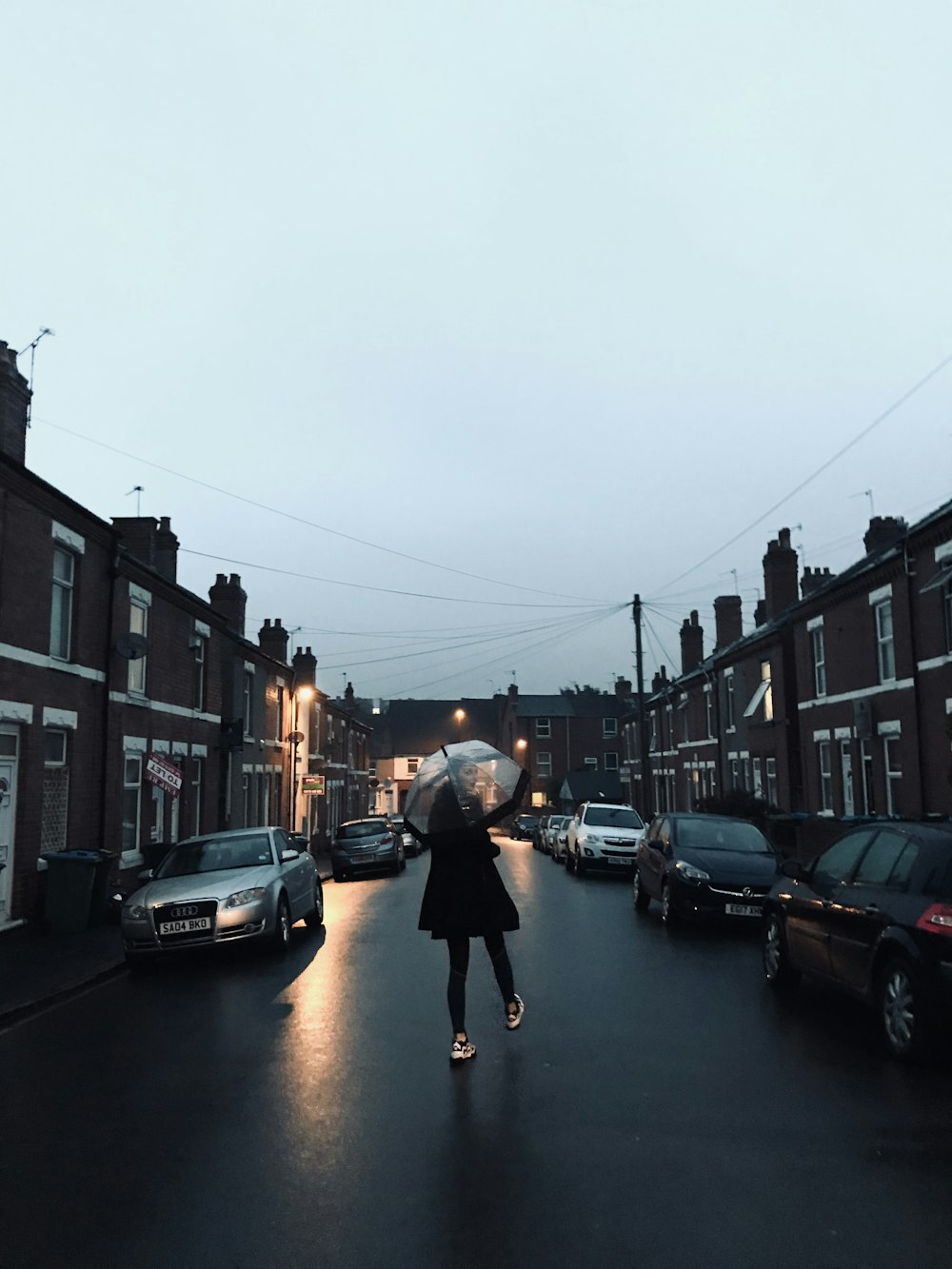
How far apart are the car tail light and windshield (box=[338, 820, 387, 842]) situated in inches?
961

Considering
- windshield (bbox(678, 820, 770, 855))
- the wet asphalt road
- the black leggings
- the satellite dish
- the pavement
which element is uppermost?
the satellite dish

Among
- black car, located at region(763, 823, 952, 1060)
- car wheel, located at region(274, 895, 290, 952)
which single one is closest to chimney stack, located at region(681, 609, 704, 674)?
car wheel, located at region(274, 895, 290, 952)

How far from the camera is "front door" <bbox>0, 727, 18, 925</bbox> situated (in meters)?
15.0

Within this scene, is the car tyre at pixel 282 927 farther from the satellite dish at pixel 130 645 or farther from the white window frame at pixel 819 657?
the white window frame at pixel 819 657

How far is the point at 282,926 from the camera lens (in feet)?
42.2

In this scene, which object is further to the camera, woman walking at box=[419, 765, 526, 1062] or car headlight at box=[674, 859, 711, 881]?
car headlight at box=[674, 859, 711, 881]

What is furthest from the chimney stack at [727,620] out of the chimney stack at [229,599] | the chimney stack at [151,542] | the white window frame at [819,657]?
the chimney stack at [151,542]

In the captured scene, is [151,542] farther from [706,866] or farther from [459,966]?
[459,966]

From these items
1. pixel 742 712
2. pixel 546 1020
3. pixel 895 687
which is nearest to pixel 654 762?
pixel 742 712

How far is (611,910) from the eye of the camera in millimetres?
17109

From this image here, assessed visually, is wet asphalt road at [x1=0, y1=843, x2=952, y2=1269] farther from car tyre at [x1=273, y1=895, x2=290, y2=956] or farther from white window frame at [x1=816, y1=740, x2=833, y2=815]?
white window frame at [x1=816, y1=740, x2=833, y2=815]

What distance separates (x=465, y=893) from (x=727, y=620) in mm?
37491

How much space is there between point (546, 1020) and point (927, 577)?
16.3 meters

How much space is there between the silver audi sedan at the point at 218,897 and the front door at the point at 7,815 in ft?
7.55
